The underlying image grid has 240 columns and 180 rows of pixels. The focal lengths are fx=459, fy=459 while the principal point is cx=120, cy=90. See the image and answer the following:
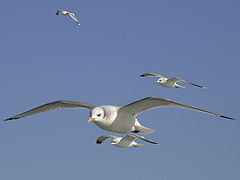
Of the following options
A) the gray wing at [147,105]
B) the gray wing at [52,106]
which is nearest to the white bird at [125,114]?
the gray wing at [147,105]

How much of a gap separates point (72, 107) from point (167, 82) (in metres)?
12.0

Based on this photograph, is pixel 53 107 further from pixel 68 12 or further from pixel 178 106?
pixel 68 12

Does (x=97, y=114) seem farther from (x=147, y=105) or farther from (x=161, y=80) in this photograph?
(x=161, y=80)

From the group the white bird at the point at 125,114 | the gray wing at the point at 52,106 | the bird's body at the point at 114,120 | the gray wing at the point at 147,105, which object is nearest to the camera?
the gray wing at the point at 147,105

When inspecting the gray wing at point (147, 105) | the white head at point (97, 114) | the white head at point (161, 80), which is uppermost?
the gray wing at point (147, 105)

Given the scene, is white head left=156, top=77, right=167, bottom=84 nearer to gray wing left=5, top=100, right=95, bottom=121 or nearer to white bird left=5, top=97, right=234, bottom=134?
gray wing left=5, top=100, right=95, bottom=121

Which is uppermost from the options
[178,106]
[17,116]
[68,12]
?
[68,12]

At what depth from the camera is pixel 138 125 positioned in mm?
16312

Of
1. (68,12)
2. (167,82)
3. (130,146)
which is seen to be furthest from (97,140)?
(68,12)

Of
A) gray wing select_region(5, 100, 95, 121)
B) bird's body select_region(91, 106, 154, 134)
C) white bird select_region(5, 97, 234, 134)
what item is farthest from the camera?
gray wing select_region(5, 100, 95, 121)

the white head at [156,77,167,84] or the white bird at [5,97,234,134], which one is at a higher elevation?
the white bird at [5,97,234,134]

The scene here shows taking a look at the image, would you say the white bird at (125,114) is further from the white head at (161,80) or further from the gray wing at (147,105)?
the white head at (161,80)

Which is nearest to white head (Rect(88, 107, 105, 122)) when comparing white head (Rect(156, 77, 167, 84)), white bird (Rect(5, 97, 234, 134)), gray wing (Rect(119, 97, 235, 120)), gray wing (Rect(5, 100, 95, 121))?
white bird (Rect(5, 97, 234, 134))

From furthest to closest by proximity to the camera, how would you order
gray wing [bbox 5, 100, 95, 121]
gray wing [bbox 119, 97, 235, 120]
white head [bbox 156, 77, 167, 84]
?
white head [bbox 156, 77, 167, 84]
gray wing [bbox 5, 100, 95, 121]
gray wing [bbox 119, 97, 235, 120]
